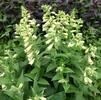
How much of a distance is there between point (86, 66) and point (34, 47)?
563mm

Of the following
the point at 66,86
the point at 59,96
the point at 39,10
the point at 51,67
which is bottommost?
the point at 59,96

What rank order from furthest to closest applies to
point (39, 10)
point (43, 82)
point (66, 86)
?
point (39, 10), point (43, 82), point (66, 86)

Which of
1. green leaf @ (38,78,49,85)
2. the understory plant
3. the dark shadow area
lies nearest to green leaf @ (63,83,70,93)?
the understory plant

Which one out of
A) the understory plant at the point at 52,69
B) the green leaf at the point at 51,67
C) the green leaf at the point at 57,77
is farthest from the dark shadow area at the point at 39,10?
the green leaf at the point at 57,77

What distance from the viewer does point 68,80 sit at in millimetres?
3496

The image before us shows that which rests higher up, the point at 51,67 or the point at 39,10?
the point at 39,10

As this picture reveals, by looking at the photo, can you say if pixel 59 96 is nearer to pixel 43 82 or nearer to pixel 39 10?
pixel 43 82

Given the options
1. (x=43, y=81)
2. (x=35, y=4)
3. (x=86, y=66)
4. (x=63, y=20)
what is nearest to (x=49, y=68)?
(x=43, y=81)

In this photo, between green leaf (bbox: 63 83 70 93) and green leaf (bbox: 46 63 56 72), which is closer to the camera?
green leaf (bbox: 63 83 70 93)

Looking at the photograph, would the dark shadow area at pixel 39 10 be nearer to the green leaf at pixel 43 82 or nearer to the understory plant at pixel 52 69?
the understory plant at pixel 52 69

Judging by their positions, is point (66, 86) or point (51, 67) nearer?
point (66, 86)

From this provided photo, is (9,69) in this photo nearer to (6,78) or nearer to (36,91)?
(6,78)

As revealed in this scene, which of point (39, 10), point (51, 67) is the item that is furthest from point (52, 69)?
point (39, 10)

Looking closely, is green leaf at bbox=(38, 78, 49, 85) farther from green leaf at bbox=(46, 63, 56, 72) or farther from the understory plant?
green leaf at bbox=(46, 63, 56, 72)
